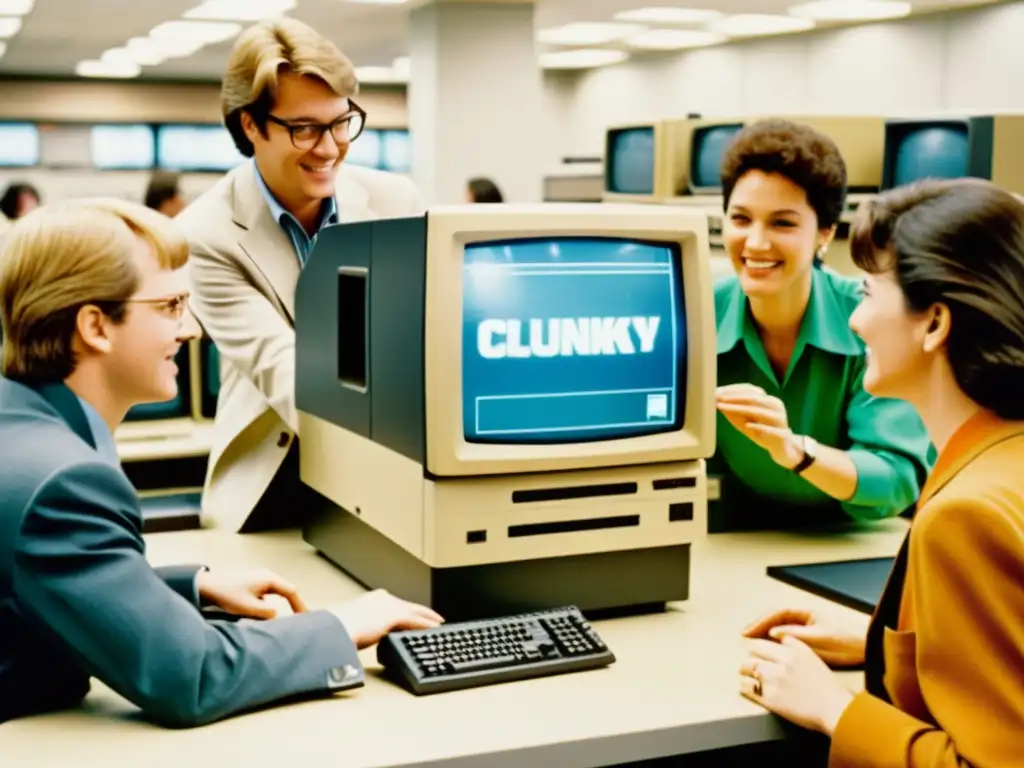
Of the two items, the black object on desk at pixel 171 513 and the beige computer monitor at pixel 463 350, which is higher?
the beige computer monitor at pixel 463 350

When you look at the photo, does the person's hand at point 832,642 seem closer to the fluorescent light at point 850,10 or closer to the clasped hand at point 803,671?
the clasped hand at point 803,671

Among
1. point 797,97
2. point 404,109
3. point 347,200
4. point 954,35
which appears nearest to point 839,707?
point 347,200

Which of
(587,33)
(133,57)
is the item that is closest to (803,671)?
(587,33)

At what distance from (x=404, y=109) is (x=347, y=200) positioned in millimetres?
13279

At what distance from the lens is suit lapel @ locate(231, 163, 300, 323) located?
2.09 meters

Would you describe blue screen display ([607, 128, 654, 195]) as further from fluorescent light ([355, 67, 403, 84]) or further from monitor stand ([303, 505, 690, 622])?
fluorescent light ([355, 67, 403, 84])

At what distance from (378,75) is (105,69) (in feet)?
9.81

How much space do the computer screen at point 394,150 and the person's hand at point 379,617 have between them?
13865 mm

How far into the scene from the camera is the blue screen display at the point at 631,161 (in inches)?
181

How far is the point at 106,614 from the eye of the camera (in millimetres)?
1177

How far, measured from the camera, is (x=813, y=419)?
1.99 m

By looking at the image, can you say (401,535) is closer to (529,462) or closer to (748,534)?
(529,462)

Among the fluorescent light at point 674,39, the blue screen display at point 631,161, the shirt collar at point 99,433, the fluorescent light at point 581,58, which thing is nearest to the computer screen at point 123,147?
the fluorescent light at point 581,58

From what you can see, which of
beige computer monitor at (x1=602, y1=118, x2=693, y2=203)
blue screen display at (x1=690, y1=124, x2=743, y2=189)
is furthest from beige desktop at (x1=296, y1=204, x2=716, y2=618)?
beige computer monitor at (x1=602, y1=118, x2=693, y2=203)
